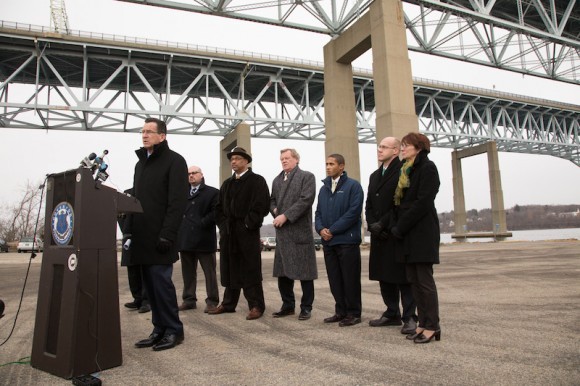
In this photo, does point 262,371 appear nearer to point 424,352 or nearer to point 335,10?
point 424,352

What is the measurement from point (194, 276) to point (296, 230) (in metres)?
1.98

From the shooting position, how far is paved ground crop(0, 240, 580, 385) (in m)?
2.74

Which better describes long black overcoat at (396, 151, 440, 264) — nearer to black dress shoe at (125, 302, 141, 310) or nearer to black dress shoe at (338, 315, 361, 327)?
black dress shoe at (338, 315, 361, 327)

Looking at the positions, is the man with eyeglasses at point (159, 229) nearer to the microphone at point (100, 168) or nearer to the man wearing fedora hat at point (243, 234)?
the microphone at point (100, 168)

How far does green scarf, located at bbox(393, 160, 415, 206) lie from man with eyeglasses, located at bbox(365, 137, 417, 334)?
0.66ft

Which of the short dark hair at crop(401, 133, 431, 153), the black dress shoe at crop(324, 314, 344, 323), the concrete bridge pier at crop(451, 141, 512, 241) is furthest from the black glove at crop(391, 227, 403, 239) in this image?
the concrete bridge pier at crop(451, 141, 512, 241)

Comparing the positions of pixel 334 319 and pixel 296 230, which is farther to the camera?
pixel 296 230

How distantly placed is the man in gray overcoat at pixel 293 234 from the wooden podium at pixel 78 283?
2.43m

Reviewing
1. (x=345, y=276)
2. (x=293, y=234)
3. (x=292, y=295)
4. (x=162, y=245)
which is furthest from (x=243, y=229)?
(x=162, y=245)

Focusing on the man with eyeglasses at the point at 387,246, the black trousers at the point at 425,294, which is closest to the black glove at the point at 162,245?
the man with eyeglasses at the point at 387,246

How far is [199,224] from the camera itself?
6.09 metres

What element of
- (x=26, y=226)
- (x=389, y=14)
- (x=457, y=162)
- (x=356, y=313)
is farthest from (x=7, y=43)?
(x=457, y=162)

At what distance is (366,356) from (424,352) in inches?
19.2

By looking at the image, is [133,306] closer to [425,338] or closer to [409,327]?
[409,327]
